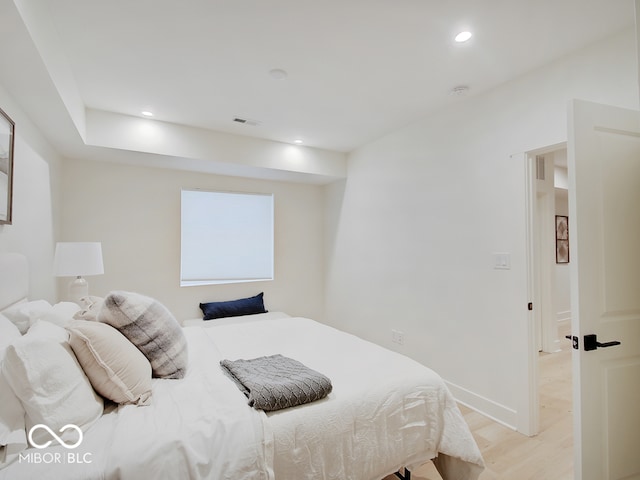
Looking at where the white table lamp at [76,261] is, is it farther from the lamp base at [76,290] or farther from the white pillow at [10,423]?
the white pillow at [10,423]

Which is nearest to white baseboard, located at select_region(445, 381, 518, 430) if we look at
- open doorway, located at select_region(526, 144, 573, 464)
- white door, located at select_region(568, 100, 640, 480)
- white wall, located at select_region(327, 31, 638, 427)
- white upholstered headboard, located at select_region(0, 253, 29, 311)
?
white wall, located at select_region(327, 31, 638, 427)

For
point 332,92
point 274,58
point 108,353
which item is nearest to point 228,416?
point 108,353

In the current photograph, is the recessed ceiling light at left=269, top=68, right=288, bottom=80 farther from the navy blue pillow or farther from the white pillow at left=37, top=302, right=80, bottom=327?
the navy blue pillow

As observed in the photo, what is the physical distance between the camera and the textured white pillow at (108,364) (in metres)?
1.28

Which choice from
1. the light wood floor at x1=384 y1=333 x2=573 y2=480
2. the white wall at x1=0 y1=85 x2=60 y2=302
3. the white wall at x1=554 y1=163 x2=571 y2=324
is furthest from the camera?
the white wall at x1=554 y1=163 x2=571 y2=324

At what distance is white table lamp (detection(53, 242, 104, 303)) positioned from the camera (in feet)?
7.97

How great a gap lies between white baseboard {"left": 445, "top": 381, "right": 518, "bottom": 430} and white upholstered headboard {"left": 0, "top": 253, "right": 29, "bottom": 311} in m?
3.21

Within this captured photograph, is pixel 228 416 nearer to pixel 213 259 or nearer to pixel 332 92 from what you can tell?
pixel 332 92

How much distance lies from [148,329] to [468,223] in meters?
2.48

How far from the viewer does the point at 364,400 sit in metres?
1.43

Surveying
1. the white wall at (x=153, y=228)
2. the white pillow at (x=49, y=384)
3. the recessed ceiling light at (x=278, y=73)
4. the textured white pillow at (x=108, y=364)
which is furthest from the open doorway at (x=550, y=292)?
the white wall at (x=153, y=228)

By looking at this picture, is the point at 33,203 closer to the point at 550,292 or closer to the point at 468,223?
the point at 468,223

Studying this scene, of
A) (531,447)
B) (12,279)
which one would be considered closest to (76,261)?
(12,279)

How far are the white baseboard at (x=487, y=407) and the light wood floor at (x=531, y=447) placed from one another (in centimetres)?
5
